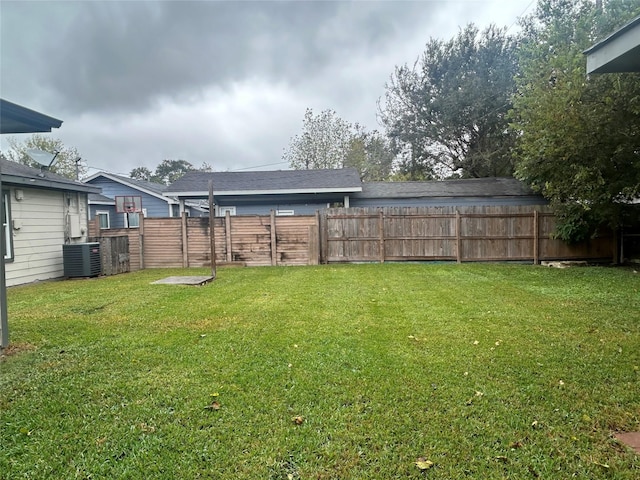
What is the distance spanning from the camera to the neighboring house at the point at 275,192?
14.6 meters

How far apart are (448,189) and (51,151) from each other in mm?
26237

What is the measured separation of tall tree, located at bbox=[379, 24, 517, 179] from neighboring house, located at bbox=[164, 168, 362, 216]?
8.18 metres

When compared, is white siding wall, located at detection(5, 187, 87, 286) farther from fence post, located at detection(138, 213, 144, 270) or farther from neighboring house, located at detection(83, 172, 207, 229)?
neighboring house, located at detection(83, 172, 207, 229)

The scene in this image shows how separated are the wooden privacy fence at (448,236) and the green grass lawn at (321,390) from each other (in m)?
5.72

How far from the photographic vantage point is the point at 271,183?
49.9 feet

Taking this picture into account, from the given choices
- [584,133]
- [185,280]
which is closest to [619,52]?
[584,133]

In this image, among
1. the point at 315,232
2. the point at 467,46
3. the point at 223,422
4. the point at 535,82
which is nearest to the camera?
the point at 223,422

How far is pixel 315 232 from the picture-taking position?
11531mm

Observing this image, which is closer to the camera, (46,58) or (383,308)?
(383,308)

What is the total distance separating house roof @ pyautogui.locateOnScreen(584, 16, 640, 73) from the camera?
277 cm

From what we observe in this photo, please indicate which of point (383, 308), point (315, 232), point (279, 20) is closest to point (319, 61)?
point (279, 20)

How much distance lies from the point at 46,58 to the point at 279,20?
5.44 meters

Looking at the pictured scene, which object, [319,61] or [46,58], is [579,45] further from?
[46,58]

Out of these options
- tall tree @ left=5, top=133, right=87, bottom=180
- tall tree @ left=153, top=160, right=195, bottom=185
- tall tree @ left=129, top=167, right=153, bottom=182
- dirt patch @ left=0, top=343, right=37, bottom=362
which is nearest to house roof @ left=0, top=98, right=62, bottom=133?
dirt patch @ left=0, top=343, right=37, bottom=362
